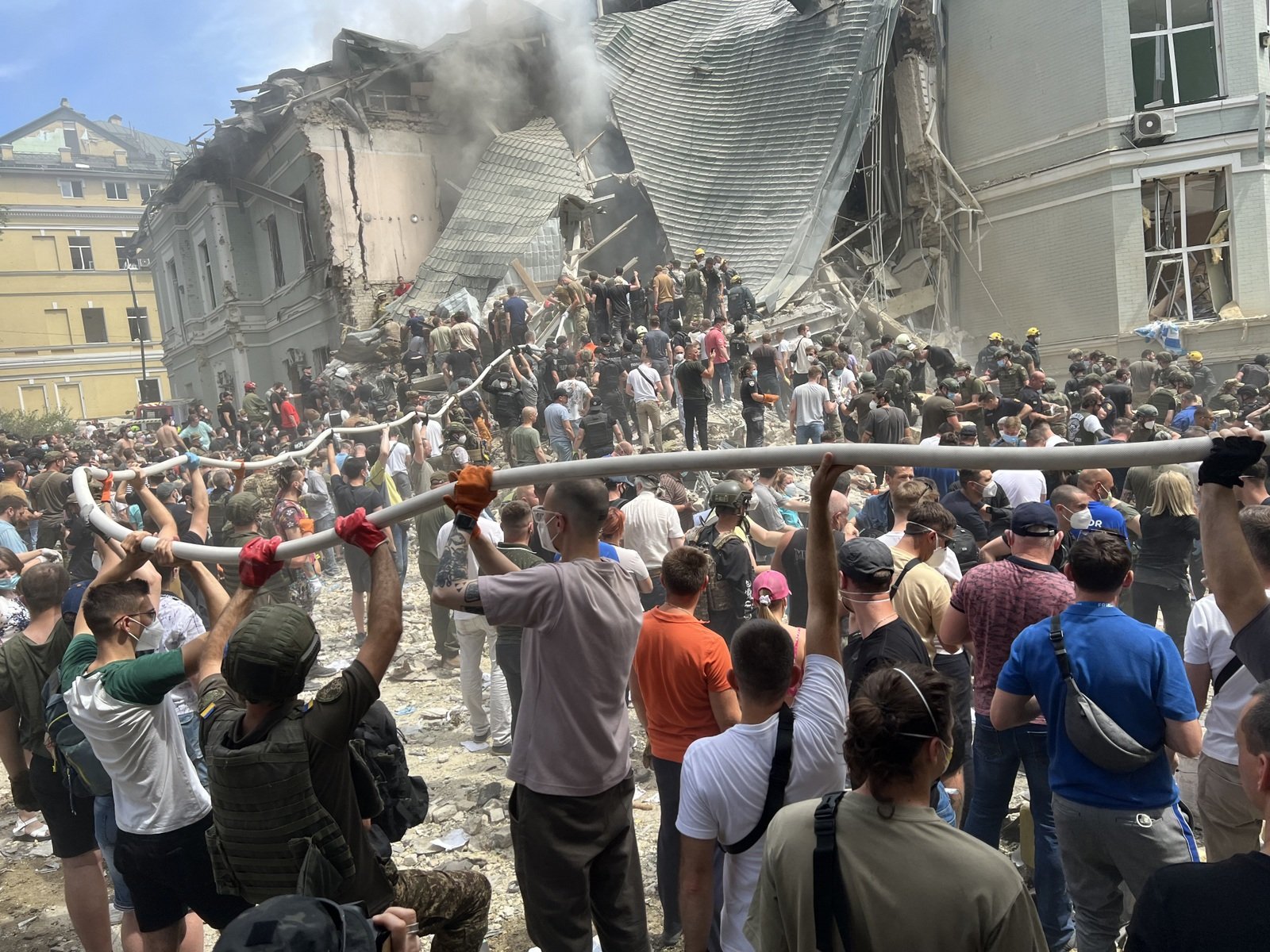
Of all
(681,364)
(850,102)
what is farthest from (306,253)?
(681,364)

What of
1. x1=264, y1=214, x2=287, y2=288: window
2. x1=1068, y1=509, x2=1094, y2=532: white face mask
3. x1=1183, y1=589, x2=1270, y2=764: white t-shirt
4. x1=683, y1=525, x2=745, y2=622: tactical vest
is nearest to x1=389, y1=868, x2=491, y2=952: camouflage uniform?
x1=1183, y1=589, x2=1270, y2=764: white t-shirt

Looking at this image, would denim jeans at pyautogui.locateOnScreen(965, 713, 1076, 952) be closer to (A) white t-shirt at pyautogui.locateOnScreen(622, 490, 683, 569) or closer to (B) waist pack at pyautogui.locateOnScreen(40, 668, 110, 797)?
(A) white t-shirt at pyautogui.locateOnScreen(622, 490, 683, 569)

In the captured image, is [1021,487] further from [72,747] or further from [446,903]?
[72,747]

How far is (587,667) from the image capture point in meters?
2.88

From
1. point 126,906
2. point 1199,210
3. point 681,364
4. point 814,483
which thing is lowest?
point 126,906

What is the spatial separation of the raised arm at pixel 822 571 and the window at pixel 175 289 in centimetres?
3504

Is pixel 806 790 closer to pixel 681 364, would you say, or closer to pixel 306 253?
pixel 681 364

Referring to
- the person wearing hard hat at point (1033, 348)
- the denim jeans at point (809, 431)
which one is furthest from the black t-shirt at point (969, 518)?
the person wearing hard hat at point (1033, 348)

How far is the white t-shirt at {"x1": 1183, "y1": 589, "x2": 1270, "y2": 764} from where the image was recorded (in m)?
2.98

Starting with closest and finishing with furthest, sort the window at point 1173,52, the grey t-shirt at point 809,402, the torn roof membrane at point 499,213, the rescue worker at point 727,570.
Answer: the rescue worker at point 727,570
the grey t-shirt at point 809,402
the window at point 1173,52
the torn roof membrane at point 499,213

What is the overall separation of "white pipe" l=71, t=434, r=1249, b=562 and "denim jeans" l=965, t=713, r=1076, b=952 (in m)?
1.40

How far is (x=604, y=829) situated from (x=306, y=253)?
24.9 meters

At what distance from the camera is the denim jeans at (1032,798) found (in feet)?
11.0

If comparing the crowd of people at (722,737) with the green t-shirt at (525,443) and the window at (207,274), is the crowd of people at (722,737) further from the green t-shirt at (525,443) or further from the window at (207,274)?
the window at (207,274)
